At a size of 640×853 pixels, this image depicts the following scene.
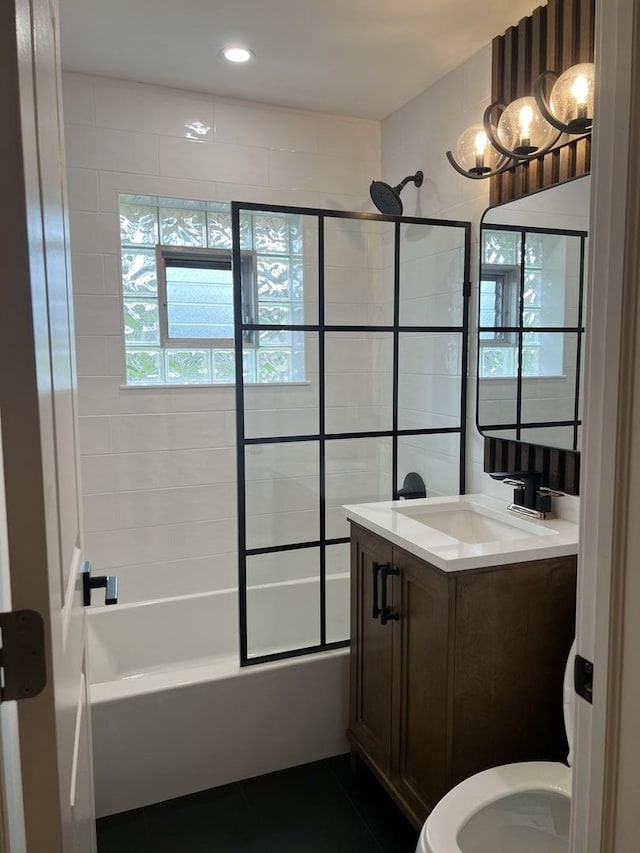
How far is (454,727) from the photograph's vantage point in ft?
5.30

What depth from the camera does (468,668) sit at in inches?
63.8

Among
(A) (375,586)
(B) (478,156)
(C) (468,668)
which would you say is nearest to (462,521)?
(A) (375,586)

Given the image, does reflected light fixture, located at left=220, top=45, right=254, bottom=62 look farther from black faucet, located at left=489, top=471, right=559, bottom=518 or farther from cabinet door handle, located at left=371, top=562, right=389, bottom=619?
cabinet door handle, located at left=371, top=562, right=389, bottom=619

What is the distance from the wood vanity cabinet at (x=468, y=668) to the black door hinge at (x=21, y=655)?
1146 millimetres

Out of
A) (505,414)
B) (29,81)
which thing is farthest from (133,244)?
(29,81)

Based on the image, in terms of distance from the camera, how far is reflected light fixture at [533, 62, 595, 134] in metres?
1.70

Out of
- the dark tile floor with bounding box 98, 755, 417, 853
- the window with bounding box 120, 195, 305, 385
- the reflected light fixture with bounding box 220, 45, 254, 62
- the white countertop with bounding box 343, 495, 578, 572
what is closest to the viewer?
the white countertop with bounding box 343, 495, 578, 572

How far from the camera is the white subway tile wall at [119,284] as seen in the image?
260 centimetres

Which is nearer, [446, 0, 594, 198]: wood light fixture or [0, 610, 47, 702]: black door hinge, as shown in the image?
[0, 610, 47, 702]: black door hinge

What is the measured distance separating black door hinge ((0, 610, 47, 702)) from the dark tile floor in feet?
5.07

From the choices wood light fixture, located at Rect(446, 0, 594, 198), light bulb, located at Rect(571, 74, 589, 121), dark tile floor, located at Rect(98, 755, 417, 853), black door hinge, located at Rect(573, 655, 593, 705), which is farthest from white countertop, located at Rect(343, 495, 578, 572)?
light bulb, located at Rect(571, 74, 589, 121)

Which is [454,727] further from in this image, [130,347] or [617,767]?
[130,347]

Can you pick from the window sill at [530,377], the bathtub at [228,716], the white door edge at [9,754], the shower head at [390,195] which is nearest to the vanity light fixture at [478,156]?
the shower head at [390,195]

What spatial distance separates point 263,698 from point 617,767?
1.57 m
